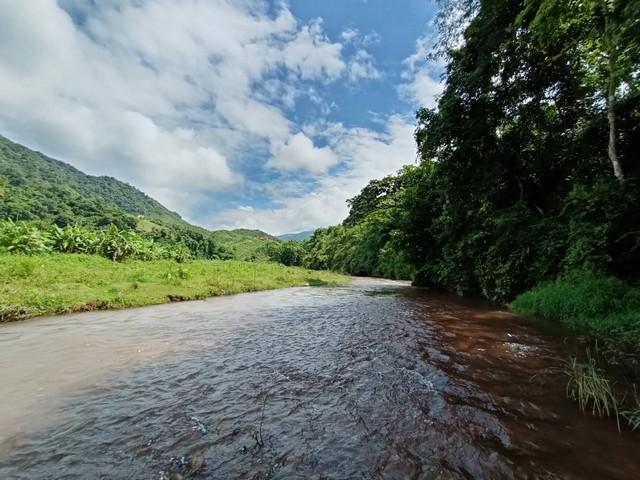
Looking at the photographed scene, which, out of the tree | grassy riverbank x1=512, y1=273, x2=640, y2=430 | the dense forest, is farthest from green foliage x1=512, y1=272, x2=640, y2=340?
the dense forest

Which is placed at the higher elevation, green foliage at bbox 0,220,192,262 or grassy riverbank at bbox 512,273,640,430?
green foliage at bbox 0,220,192,262

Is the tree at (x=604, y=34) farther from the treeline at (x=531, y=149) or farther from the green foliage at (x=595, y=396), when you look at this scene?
the green foliage at (x=595, y=396)

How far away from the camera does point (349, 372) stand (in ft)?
19.4

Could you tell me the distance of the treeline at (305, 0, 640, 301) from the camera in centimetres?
958

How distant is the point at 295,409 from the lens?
443cm

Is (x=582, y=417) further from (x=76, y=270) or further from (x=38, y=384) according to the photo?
(x=76, y=270)

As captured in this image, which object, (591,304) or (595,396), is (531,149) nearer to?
(591,304)

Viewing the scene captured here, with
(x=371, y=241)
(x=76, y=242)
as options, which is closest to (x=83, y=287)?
(x=76, y=242)

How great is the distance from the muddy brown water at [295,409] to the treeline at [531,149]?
4.42 metres

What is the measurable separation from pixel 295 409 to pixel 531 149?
17594 mm

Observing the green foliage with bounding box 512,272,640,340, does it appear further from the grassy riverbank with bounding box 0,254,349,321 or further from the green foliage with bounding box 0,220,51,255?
the green foliage with bounding box 0,220,51,255

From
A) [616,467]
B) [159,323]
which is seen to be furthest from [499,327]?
[159,323]

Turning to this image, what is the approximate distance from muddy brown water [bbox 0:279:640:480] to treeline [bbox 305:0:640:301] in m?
4.42

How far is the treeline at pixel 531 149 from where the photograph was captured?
31.4 ft
